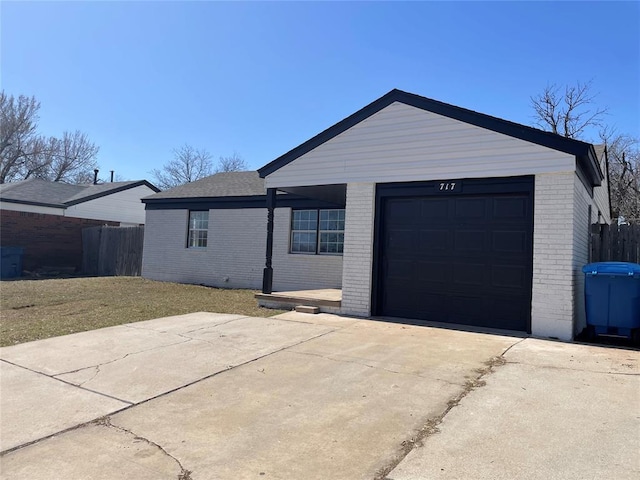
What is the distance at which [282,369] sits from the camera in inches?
216

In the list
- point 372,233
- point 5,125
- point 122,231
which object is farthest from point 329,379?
point 5,125

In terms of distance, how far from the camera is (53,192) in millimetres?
25031

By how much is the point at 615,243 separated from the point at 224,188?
506 inches

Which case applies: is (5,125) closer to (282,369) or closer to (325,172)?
(325,172)

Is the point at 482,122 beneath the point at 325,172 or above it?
above

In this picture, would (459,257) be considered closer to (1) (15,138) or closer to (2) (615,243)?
(2) (615,243)

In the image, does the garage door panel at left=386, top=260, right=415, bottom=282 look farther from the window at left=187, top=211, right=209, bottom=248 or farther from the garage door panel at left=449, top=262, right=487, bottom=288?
the window at left=187, top=211, right=209, bottom=248

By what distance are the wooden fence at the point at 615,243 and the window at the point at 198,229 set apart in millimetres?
12659

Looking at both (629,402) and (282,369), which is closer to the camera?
(629,402)

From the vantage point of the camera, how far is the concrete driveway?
3162mm

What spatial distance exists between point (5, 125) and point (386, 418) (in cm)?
3987

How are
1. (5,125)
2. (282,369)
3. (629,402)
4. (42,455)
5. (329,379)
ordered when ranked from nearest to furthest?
(42,455), (629,402), (329,379), (282,369), (5,125)

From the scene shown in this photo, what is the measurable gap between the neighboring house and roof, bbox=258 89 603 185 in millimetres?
16637

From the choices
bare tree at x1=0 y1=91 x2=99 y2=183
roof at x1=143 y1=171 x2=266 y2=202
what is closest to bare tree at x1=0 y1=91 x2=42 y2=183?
bare tree at x1=0 y1=91 x2=99 y2=183
